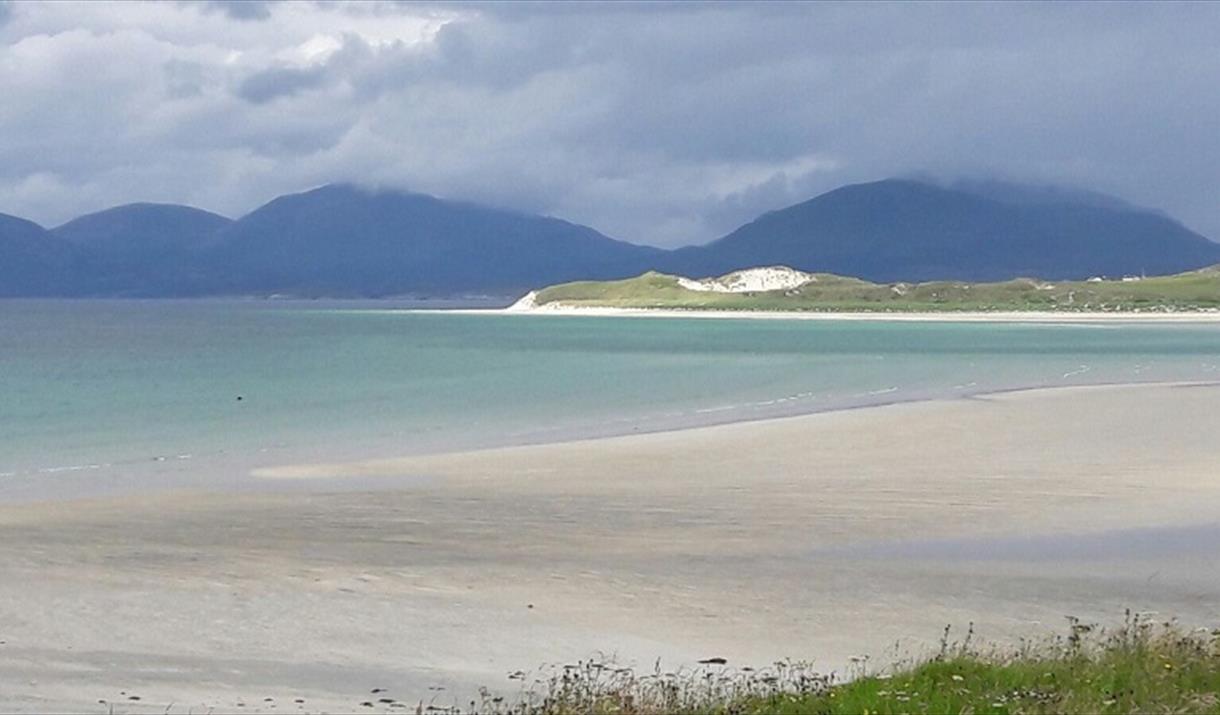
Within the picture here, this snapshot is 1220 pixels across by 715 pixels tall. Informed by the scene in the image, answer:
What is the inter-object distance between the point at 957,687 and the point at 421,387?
48707 millimetres

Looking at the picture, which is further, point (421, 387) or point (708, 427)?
point (421, 387)

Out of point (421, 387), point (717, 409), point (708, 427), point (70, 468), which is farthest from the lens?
point (421, 387)

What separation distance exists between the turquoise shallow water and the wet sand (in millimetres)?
6285

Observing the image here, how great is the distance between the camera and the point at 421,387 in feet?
187

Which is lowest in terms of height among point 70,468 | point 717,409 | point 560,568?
point 717,409

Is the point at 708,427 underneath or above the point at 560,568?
underneath

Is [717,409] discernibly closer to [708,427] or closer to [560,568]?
[708,427]

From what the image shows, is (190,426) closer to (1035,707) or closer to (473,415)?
(473,415)

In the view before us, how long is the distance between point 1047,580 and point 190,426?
28683 millimetres

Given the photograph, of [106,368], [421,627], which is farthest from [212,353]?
[421,627]

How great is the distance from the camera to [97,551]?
1792 centimetres

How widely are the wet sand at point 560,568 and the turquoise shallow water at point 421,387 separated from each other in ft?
20.6

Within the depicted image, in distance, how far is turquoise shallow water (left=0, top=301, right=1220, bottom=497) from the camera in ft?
112

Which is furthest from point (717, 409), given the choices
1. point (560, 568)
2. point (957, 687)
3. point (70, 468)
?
point (957, 687)
